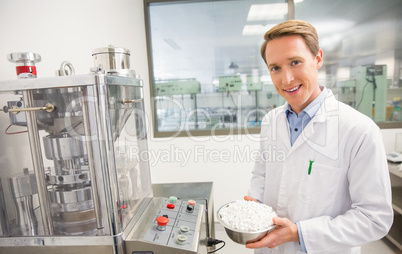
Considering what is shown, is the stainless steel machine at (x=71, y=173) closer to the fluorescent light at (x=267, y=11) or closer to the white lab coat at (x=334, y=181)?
the white lab coat at (x=334, y=181)

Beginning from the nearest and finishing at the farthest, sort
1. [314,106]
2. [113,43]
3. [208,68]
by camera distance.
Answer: [314,106] < [113,43] < [208,68]

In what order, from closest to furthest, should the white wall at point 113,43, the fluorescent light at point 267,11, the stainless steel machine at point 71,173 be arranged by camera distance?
1. the stainless steel machine at point 71,173
2. the white wall at point 113,43
3. the fluorescent light at point 267,11

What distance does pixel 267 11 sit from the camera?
2395mm

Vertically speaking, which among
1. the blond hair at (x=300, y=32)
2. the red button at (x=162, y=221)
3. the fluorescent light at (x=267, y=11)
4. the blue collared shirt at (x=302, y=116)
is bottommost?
the red button at (x=162, y=221)

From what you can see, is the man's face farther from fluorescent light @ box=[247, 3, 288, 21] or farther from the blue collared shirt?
fluorescent light @ box=[247, 3, 288, 21]

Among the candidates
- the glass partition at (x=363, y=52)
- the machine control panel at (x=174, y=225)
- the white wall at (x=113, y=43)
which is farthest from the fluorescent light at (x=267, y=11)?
the machine control panel at (x=174, y=225)

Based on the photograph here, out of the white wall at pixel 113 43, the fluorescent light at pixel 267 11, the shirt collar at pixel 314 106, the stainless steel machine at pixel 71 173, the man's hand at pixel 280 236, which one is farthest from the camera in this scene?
the fluorescent light at pixel 267 11

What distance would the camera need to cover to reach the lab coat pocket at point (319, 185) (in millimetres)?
874

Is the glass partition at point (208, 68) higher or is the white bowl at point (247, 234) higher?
the glass partition at point (208, 68)

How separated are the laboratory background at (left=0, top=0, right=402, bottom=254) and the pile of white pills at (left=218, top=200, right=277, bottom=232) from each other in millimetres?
113

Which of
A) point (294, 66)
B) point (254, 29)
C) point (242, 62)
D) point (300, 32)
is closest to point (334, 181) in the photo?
point (294, 66)

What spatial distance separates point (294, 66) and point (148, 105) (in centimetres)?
177

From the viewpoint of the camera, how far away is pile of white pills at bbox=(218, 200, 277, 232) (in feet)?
2.77

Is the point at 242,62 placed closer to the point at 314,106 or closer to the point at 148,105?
the point at 148,105
